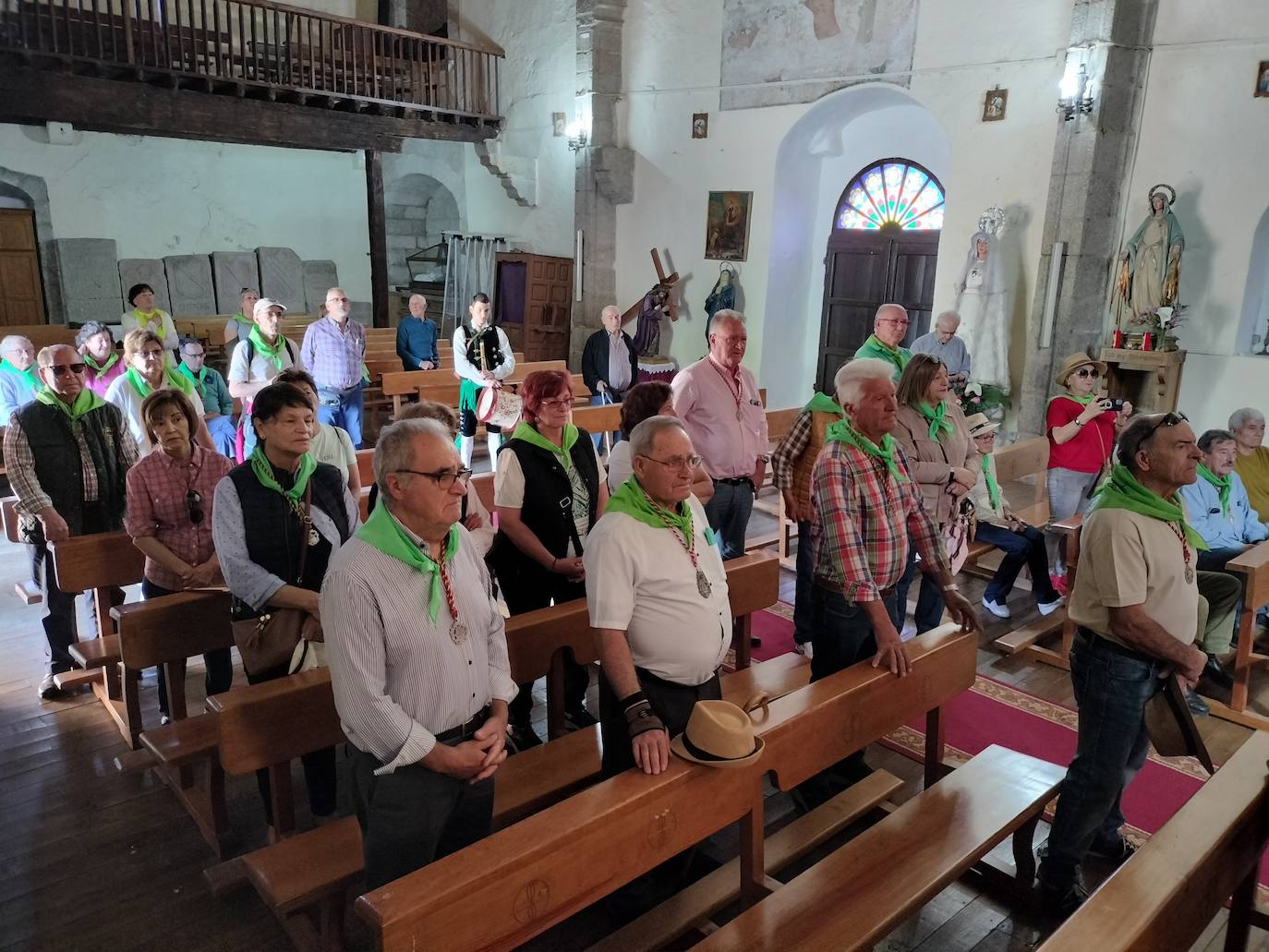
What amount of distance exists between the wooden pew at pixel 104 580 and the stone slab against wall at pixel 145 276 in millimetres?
10603

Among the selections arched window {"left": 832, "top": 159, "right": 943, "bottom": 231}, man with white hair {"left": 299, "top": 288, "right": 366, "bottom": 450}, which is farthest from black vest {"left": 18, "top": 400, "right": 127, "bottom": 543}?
arched window {"left": 832, "top": 159, "right": 943, "bottom": 231}

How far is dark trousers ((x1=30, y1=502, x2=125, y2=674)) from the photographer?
166 inches

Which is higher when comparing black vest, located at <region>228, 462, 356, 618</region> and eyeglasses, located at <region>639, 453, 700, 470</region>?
eyeglasses, located at <region>639, 453, 700, 470</region>

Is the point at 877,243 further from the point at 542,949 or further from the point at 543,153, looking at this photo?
the point at 542,949

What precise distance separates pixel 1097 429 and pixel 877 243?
588 cm

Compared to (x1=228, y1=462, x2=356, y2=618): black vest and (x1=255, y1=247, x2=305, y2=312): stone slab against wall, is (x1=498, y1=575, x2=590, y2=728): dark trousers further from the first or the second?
(x1=255, y1=247, x2=305, y2=312): stone slab against wall

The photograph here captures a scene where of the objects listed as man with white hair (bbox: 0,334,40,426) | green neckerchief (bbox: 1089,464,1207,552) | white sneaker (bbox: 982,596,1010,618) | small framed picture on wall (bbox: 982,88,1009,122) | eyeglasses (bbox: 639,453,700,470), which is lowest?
white sneaker (bbox: 982,596,1010,618)

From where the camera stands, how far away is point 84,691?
438 centimetres

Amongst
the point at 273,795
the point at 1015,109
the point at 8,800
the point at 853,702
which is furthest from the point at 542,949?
the point at 1015,109

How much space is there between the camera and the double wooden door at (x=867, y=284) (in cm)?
1042

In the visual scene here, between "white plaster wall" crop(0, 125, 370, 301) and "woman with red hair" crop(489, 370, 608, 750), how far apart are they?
12000 mm

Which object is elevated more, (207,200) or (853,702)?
(207,200)

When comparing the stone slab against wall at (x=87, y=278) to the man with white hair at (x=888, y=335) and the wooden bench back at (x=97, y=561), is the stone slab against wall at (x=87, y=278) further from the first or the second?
the man with white hair at (x=888, y=335)

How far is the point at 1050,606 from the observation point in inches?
209
